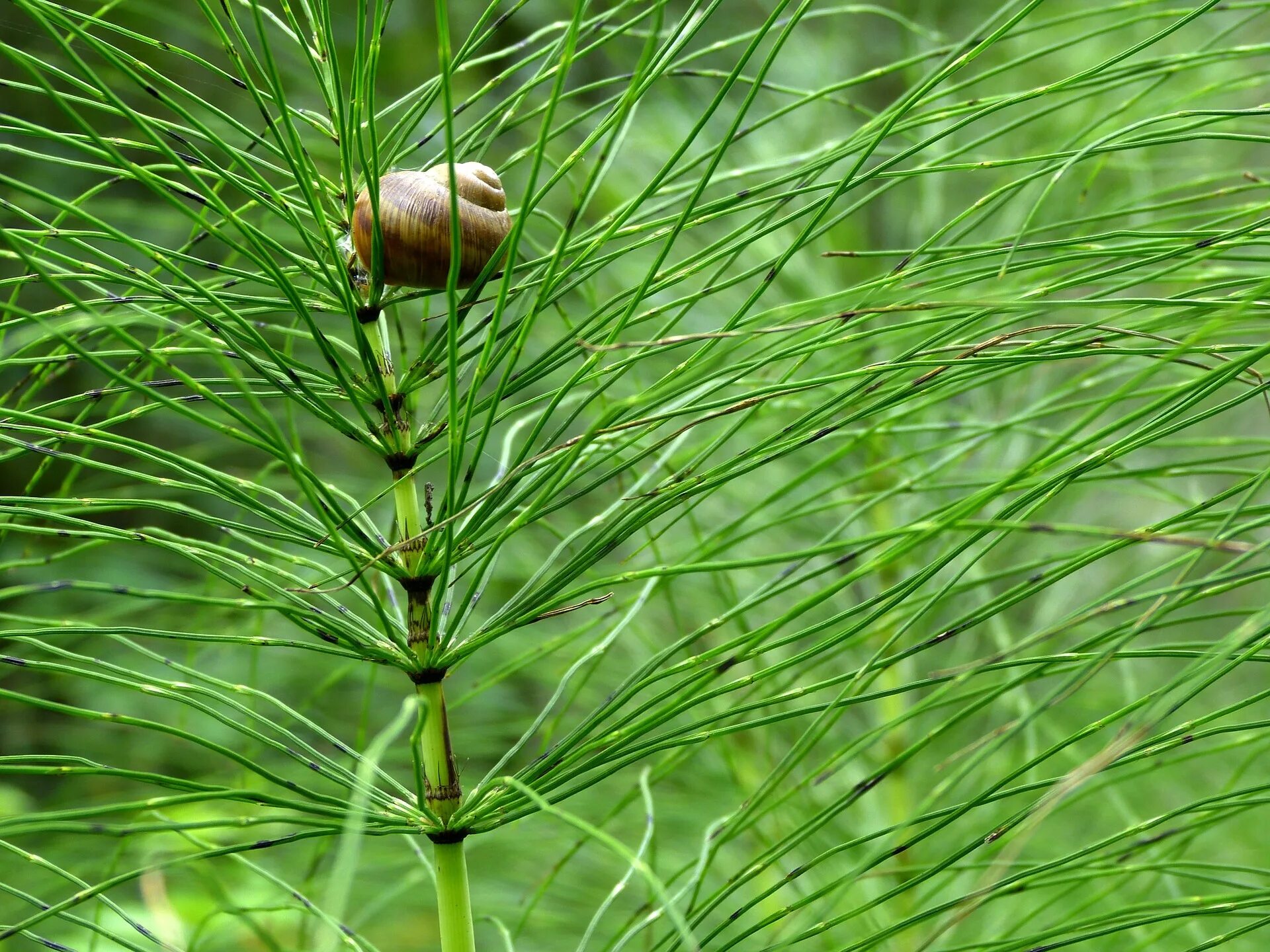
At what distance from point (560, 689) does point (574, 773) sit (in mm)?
91

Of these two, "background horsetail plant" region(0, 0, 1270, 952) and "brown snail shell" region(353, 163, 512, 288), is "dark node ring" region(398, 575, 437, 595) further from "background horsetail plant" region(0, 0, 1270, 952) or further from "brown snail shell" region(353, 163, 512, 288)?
"brown snail shell" region(353, 163, 512, 288)

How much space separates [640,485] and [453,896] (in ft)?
1.07

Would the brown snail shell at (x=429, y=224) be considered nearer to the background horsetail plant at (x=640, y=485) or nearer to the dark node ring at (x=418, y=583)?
the background horsetail plant at (x=640, y=485)

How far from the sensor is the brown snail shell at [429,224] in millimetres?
744

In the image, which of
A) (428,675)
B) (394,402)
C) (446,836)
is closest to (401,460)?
(394,402)

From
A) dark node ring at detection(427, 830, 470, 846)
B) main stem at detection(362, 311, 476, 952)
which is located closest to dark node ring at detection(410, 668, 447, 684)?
main stem at detection(362, 311, 476, 952)

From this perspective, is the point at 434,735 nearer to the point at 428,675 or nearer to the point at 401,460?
the point at 428,675

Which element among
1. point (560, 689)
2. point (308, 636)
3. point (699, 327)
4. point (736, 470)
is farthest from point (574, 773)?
point (308, 636)

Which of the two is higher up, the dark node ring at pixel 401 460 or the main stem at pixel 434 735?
the dark node ring at pixel 401 460

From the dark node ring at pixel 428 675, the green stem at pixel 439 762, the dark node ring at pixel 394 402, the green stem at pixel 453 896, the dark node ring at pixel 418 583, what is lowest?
the green stem at pixel 453 896

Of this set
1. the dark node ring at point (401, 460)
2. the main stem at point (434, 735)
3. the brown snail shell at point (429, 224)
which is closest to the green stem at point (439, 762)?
the main stem at point (434, 735)

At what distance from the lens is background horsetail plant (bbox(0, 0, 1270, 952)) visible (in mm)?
679

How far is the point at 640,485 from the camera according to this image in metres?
0.87

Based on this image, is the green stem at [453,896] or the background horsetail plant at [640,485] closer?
the background horsetail plant at [640,485]
